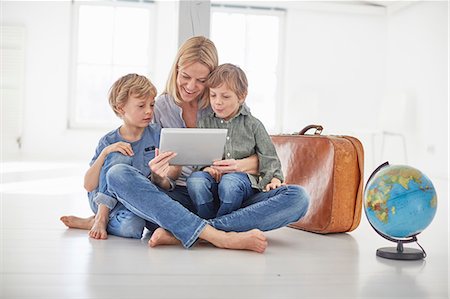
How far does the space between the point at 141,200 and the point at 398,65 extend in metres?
7.69

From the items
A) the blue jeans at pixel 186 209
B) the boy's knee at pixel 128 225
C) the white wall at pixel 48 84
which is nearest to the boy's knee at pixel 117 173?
the blue jeans at pixel 186 209

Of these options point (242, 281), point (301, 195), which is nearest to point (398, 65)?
point (301, 195)

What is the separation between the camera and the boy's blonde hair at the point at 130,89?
8.49 ft

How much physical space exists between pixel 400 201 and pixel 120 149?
1.09 meters

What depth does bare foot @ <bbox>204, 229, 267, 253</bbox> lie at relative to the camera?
2.35 m

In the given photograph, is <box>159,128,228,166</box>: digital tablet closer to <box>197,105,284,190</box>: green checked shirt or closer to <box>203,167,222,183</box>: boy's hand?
<box>203,167,222,183</box>: boy's hand

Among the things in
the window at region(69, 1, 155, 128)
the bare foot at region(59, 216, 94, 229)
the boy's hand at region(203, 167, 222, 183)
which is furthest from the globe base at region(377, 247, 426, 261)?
the window at region(69, 1, 155, 128)

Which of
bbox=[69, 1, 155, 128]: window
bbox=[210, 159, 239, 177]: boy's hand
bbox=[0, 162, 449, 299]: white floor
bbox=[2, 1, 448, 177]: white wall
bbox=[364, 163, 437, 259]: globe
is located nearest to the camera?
bbox=[0, 162, 449, 299]: white floor

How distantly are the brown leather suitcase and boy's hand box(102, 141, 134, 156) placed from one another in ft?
2.98

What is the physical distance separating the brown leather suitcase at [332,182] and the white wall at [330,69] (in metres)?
5.27

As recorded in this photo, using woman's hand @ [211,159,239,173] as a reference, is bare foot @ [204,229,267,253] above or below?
below

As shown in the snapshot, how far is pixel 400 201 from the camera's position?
2207mm

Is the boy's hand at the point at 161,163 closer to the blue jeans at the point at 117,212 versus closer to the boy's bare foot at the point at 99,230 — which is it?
the blue jeans at the point at 117,212

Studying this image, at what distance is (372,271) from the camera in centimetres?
211
